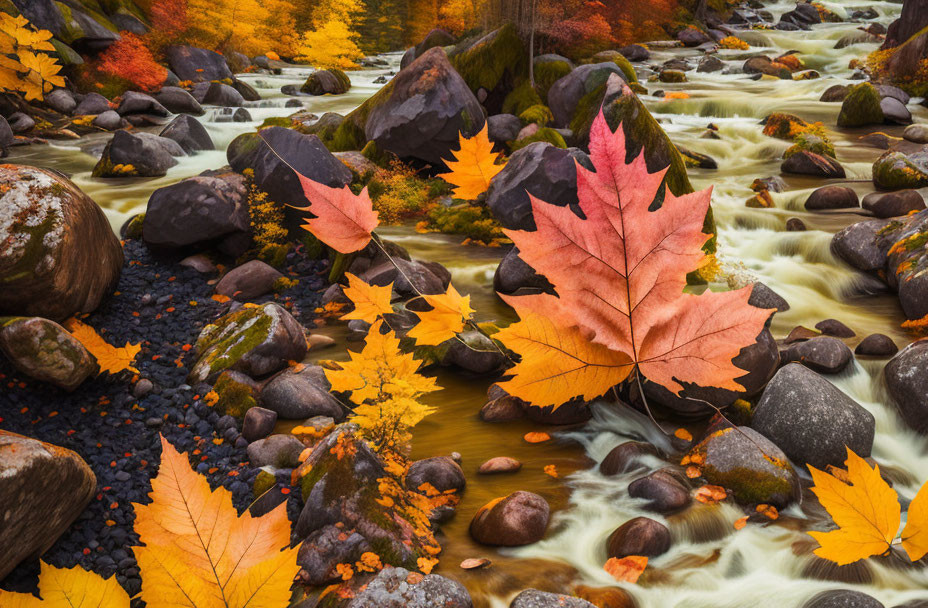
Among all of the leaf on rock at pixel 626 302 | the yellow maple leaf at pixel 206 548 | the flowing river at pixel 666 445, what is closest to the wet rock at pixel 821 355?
the flowing river at pixel 666 445

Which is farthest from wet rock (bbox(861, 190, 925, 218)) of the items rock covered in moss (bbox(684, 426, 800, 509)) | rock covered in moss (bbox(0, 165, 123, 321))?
rock covered in moss (bbox(0, 165, 123, 321))

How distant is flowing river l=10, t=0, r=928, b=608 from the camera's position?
2191mm

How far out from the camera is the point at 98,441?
362cm

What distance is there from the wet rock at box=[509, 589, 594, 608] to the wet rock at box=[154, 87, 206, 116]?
50.2 feet

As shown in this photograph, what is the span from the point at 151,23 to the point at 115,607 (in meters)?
23.4

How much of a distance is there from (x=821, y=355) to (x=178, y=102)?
602 inches

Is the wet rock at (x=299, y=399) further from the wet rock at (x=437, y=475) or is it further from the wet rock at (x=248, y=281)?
the wet rock at (x=248, y=281)

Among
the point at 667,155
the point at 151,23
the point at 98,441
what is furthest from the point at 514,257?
the point at 151,23

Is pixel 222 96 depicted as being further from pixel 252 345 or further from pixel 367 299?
pixel 367 299

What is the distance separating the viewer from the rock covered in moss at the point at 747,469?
265 centimetres

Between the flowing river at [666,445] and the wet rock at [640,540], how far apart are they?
0.05m

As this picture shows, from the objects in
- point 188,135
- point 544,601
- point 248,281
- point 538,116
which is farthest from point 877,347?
point 188,135

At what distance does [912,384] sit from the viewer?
350cm

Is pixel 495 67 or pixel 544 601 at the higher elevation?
pixel 495 67
